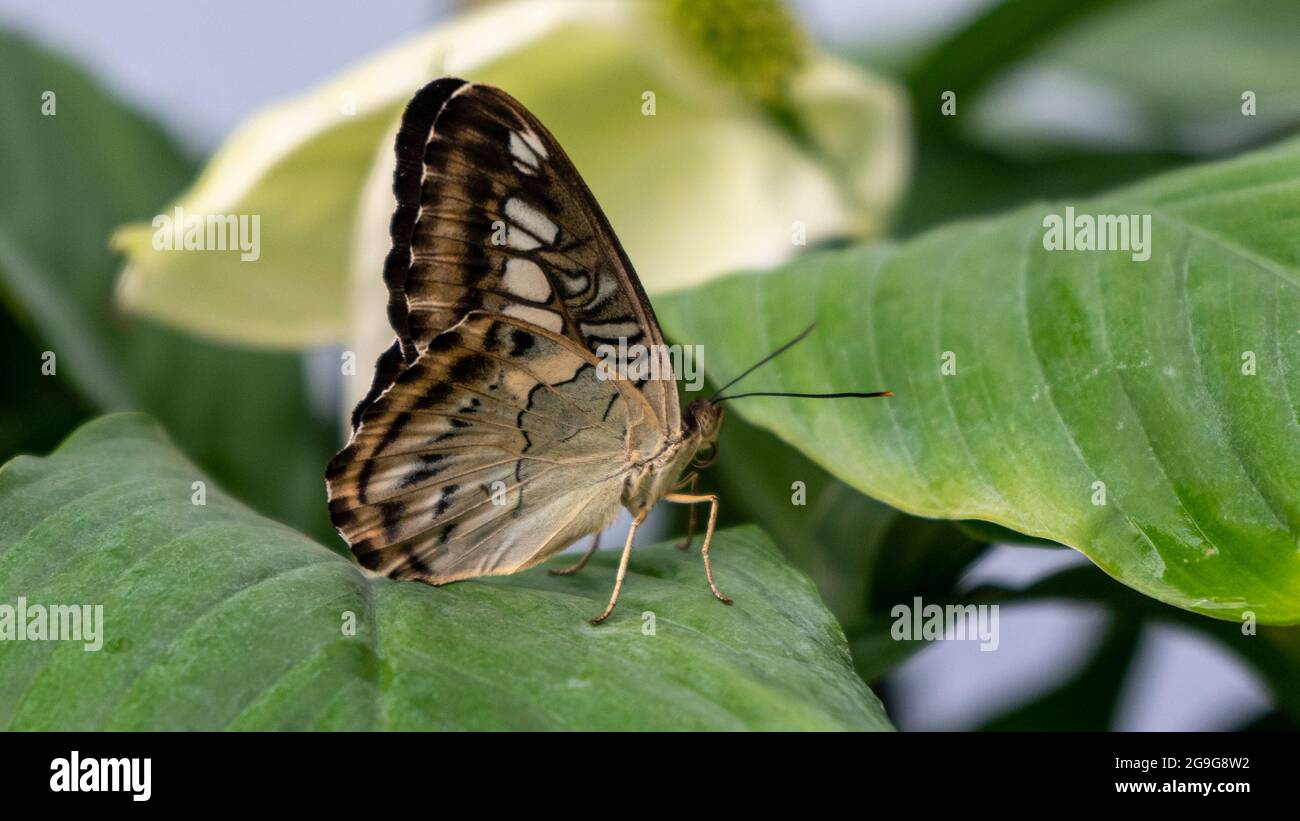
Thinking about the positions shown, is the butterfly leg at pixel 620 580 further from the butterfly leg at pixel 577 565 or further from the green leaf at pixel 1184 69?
the green leaf at pixel 1184 69

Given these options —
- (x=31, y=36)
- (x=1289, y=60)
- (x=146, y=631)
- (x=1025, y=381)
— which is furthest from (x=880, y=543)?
(x=31, y=36)

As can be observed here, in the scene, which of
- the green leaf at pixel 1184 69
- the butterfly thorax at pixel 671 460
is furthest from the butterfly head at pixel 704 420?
the green leaf at pixel 1184 69

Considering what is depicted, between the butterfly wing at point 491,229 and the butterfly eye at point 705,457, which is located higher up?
the butterfly wing at point 491,229

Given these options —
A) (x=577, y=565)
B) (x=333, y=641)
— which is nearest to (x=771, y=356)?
(x=577, y=565)

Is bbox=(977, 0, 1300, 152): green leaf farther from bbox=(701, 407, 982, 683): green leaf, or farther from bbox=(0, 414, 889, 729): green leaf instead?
bbox=(0, 414, 889, 729): green leaf

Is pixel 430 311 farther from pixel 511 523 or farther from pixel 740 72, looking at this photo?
pixel 740 72

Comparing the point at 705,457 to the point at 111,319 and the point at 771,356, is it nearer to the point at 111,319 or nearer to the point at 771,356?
the point at 771,356

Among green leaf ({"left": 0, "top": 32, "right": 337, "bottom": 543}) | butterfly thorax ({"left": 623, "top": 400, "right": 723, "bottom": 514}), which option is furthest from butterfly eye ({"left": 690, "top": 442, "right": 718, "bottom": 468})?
green leaf ({"left": 0, "top": 32, "right": 337, "bottom": 543})
